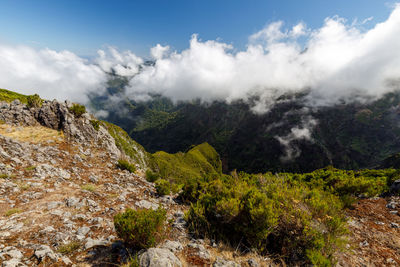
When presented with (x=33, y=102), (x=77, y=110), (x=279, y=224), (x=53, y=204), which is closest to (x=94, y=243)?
(x=53, y=204)

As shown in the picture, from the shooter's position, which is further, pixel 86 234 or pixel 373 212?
pixel 373 212

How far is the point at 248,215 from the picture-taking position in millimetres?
6566

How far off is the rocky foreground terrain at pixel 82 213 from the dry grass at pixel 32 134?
6cm

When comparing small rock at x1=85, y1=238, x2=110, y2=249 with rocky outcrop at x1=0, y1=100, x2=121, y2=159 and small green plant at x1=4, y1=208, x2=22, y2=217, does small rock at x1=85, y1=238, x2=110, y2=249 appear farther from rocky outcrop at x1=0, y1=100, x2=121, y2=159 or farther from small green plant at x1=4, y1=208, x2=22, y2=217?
rocky outcrop at x1=0, y1=100, x2=121, y2=159

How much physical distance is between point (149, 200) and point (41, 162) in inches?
356

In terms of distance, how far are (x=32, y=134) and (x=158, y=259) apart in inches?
756

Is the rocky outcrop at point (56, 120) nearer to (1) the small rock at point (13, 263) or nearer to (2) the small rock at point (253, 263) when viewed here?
(1) the small rock at point (13, 263)

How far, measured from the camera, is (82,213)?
338 inches

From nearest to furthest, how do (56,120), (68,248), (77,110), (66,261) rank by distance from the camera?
(66,261) → (68,248) → (56,120) → (77,110)

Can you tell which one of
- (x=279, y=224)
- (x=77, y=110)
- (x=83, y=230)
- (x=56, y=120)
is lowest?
(x=83, y=230)

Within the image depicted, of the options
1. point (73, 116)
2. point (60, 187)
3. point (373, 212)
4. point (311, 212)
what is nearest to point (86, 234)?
point (60, 187)

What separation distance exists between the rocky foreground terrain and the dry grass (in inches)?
2.6

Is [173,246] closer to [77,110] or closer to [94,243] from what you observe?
[94,243]

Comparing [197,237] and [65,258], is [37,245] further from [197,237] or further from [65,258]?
[197,237]
